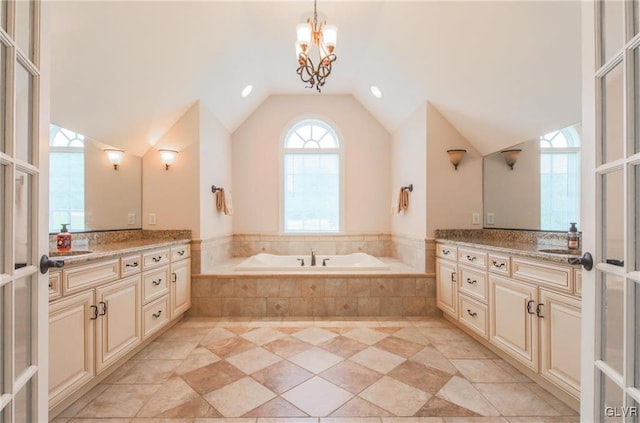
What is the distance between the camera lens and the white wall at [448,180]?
318 centimetres

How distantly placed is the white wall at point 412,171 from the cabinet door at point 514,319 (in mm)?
1100

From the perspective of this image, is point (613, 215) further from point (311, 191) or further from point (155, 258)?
point (311, 191)

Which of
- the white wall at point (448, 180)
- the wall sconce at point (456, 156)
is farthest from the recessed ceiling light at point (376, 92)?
the wall sconce at point (456, 156)

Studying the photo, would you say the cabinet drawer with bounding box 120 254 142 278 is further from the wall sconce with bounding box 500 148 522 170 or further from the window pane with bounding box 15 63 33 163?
the wall sconce with bounding box 500 148 522 170

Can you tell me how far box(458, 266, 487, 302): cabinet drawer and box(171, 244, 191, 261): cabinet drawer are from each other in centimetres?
283

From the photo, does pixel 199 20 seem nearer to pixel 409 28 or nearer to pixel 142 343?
pixel 409 28

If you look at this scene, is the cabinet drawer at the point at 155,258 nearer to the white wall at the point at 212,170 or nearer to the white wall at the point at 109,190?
the white wall at the point at 212,170

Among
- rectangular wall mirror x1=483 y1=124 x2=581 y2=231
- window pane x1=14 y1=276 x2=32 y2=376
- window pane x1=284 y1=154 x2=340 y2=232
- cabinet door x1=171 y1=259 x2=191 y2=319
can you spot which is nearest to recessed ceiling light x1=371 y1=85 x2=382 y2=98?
window pane x1=284 y1=154 x2=340 y2=232

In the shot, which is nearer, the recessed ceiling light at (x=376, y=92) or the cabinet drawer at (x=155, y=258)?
the cabinet drawer at (x=155, y=258)

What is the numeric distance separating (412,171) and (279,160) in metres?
2.02

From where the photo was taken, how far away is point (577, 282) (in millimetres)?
1609

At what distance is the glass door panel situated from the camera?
868 millimetres

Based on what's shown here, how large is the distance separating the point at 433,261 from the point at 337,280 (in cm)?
111

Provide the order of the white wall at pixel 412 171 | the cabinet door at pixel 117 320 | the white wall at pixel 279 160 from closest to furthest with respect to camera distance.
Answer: the cabinet door at pixel 117 320 < the white wall at pixel 412 171 < the white wall at pixel 279 160
